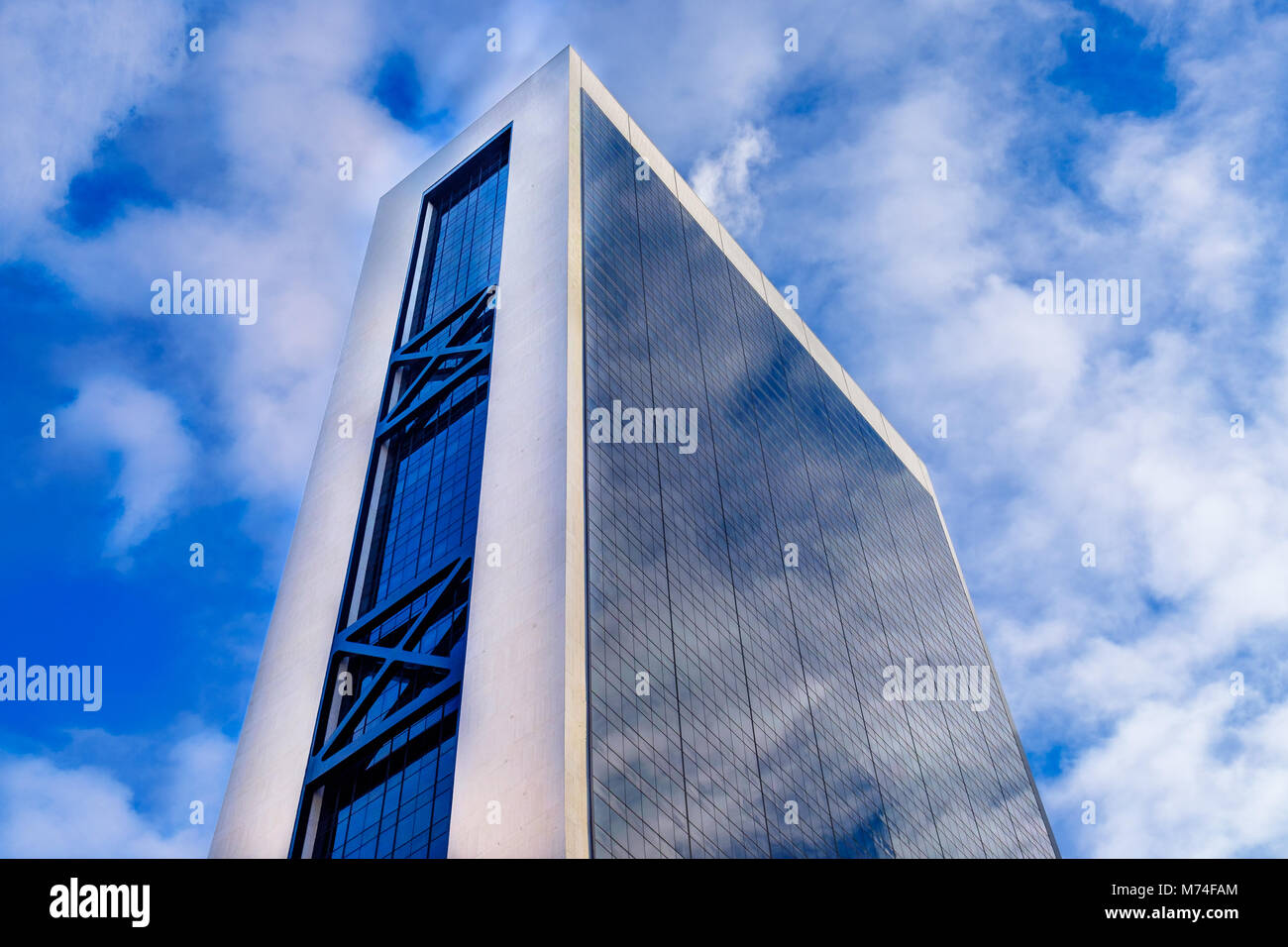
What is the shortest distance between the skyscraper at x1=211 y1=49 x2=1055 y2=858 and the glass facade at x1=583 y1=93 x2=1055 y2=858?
12.0 inches

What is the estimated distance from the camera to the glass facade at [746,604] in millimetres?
59406

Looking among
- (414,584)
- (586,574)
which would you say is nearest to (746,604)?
(414,584)

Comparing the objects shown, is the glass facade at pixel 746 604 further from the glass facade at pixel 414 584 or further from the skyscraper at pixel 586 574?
the glass facade at pixel 414 584

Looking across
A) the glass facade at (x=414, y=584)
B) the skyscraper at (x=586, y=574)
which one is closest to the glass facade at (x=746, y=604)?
the skyscraper at (x=586, y=574)

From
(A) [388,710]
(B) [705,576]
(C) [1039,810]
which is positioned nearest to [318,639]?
(A) [388,710]

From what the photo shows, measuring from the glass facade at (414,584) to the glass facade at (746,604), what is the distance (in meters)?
8.04

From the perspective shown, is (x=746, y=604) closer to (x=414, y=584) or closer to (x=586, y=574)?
(x=414, y=584)

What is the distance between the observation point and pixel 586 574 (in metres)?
58.4

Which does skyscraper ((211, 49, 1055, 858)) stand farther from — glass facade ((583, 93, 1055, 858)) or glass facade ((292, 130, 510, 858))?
glass facade ((583, 93, 1055, 858))

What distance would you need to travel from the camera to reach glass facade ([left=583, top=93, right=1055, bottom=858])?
59406 millimetres

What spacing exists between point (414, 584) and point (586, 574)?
538 inches

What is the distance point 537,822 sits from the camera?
46844mm
